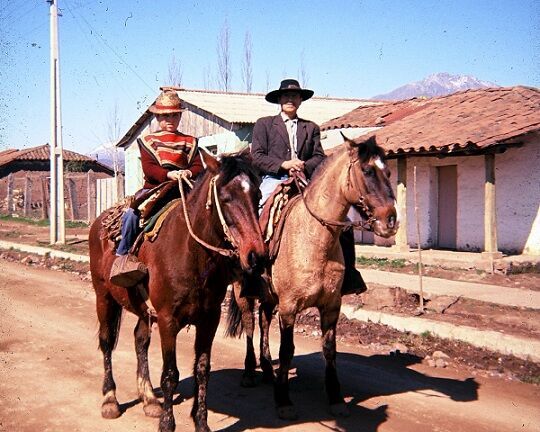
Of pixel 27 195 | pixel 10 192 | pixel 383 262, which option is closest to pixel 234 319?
pixel 383 262

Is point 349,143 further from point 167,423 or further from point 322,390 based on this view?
point 167,423

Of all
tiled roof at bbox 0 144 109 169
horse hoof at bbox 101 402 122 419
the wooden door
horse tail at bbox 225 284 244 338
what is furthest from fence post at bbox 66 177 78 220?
horse hoof at bbox 101 402 122 419

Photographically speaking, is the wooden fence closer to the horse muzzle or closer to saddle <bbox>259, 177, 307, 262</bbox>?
saddle <bbox>259, 177, 307, 262</bbox>

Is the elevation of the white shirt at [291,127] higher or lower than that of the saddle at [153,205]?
higher

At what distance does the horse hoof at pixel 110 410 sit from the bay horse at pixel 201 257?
81 cm

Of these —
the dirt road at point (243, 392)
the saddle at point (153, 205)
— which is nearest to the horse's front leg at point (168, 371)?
the dirt road at point (243, 392)

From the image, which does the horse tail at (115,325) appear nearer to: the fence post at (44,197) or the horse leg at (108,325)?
the horse leg at (108,325)

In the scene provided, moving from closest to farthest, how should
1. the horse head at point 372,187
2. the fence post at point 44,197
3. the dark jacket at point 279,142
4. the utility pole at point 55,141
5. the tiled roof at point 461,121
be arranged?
the horse head at point 372,187, the dark jacket at point 279,142, the tiled roof at point 461,121, the utility pole at point 55,141, the fence post at point 44,197

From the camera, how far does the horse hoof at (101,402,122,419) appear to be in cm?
525

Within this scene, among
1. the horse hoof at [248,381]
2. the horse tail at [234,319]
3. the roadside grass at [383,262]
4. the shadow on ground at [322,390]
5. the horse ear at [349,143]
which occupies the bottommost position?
the shadow on ground at [322,390]

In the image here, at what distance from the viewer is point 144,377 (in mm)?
5578

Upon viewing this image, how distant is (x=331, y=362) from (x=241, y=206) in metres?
2.24

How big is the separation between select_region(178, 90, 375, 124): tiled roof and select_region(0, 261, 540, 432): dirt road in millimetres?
14195

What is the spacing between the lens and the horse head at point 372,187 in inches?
183
